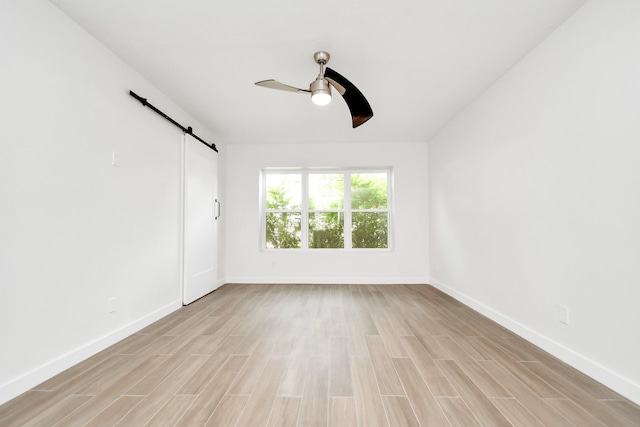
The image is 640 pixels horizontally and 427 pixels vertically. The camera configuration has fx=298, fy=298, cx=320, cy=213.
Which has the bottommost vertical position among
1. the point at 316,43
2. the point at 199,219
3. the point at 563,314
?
the point at 563,314

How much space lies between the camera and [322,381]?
1884mm

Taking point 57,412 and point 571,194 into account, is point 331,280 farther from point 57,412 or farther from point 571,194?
point 57,412

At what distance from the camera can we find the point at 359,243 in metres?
5.48

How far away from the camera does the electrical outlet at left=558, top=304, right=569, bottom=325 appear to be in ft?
7.16

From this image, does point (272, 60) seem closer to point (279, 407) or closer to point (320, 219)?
point (279, 407)

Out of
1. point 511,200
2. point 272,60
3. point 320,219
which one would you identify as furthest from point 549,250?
point 320,219

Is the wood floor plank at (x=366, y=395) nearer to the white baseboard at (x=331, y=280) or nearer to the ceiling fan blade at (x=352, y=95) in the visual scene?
the ceiling fan blade at (x=352, y=95)

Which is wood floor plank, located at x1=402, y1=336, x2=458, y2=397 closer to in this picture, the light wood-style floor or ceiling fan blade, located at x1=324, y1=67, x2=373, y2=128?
the light wood-style floor

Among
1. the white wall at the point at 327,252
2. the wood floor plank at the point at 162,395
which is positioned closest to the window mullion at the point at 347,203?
the white wall at the point at 327,252

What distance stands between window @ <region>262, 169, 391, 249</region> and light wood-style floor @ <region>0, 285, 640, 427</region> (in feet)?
8.01

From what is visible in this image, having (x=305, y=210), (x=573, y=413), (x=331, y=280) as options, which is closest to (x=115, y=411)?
(x=573, y=413)

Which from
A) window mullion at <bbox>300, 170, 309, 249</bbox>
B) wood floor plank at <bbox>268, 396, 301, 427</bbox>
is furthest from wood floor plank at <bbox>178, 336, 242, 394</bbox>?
window mullion at <bbox>300, 170, 309, 249</bbox>

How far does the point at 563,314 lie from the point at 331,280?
347cm

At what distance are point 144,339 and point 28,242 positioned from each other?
1246 mm
